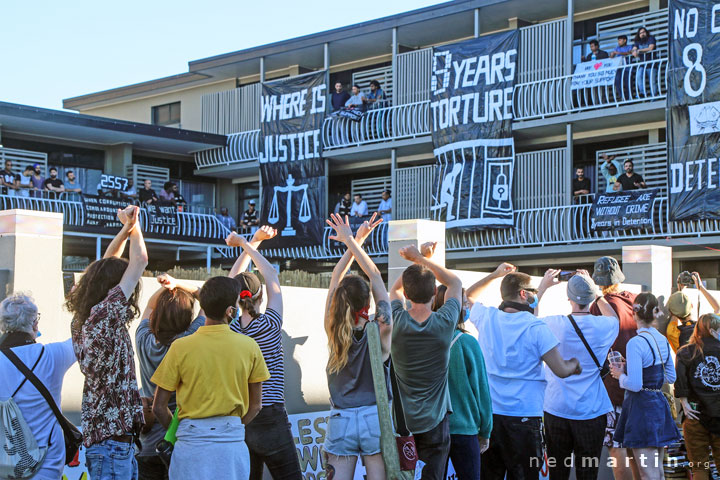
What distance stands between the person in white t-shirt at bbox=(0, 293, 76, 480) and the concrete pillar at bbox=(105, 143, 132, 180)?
2434 cm

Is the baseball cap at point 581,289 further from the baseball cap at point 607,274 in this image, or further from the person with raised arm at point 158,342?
the person with raised arm at point 158,342

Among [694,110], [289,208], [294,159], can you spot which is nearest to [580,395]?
[694,110]

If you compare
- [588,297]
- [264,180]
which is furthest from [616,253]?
[588,297]

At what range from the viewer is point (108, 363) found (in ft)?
15.4

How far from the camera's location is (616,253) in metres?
22.1

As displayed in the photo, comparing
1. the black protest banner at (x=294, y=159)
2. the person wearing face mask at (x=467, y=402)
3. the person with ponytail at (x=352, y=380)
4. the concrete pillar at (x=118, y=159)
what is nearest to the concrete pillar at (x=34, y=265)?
the person with ponytail at (x=352, y=380)

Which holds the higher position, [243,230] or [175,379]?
[243,230]

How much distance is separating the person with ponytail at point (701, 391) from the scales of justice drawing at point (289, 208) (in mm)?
19679

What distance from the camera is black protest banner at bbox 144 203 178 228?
25.7m

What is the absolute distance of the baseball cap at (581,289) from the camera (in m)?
6.27

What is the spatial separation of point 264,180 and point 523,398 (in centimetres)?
2264

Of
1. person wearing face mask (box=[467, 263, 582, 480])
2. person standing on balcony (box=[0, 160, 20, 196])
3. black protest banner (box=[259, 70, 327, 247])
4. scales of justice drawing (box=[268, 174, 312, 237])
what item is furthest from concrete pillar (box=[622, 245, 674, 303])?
person standing on balcony (box=[0, 160, 20, 196])

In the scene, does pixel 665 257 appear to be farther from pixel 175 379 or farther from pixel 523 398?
pixel 175 379

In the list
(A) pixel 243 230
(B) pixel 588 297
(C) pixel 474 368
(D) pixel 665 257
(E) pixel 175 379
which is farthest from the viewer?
(A) pixel 243 230
